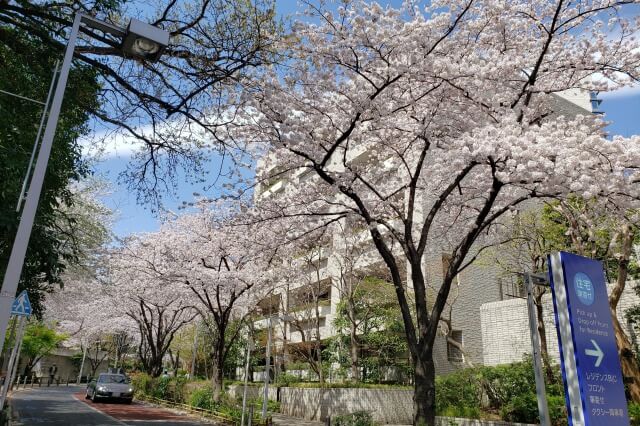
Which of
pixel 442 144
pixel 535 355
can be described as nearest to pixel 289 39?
pixel 442 144

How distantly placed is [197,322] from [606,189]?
27.5 m

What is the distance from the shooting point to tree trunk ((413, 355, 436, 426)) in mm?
7348

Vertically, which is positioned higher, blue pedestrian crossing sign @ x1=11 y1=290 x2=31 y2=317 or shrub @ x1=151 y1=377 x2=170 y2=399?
blue pedestrian crossing sign @ x1=11 y1=290 x2=31 y2=317

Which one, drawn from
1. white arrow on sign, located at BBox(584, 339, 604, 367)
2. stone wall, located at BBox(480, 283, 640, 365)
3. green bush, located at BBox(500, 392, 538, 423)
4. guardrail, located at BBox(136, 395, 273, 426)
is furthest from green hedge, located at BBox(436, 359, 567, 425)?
white arrow on sign, located at BBox(584, 339, 604, 367)

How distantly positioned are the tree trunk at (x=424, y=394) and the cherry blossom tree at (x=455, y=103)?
17 millimetres

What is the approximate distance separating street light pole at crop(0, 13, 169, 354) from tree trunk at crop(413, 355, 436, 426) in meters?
5.93

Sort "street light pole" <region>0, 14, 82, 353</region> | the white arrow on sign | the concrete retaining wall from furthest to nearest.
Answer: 1. the concrete retaining wall
2. the white arrow on sign
3. "street light pole" <region>0, 14, 82, 353</region>

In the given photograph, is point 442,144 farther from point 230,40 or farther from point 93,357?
point 93,357

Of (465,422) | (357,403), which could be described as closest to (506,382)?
(465,422)

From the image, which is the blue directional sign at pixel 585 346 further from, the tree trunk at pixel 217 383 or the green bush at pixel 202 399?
the tree trunk at pixel 217 383

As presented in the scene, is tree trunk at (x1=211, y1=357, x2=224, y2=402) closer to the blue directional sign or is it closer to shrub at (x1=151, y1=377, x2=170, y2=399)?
shrub at (x1=151, y1=377, x2=170, y2=399)

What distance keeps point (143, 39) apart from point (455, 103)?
573 centimetres

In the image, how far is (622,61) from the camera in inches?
324

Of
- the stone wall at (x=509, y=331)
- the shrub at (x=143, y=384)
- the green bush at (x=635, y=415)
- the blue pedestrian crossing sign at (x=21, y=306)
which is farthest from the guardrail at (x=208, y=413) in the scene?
the green bush at (x=635, y=415)
